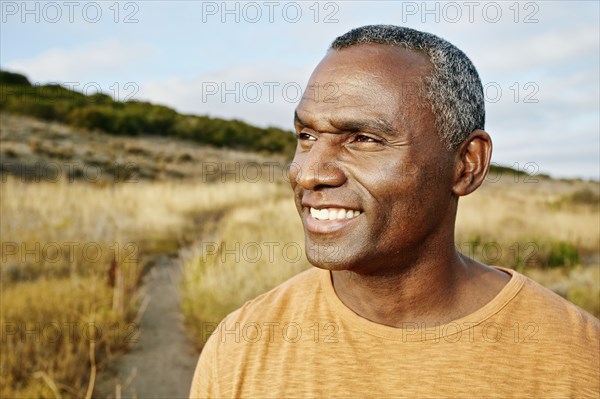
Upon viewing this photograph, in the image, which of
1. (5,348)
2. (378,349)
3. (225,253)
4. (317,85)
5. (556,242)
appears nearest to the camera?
(378,349)

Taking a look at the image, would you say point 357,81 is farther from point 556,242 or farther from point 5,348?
point 556,242

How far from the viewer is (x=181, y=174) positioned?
28469 mm

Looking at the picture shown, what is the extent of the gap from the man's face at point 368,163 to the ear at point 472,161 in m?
0.15

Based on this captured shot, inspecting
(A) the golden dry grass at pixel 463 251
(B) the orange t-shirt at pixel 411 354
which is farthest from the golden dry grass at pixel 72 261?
(B) the orange t-shirt at pixel 411 354

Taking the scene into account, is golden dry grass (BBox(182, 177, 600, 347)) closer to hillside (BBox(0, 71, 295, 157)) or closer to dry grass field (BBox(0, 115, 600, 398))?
dry grass field (BBox(0, 115, 600, 398))

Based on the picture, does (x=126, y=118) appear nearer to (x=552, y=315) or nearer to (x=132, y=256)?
(x=132, y=256)

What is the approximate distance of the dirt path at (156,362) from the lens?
5883 millimetres

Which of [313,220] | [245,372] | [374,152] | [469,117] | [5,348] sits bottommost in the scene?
[5,348]

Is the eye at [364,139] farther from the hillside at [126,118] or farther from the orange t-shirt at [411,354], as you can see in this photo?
the hillside at [126,118]

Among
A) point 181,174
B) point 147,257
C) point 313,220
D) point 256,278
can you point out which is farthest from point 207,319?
point 181,174

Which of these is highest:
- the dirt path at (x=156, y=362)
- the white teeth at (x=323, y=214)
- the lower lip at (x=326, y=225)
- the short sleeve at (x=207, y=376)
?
the white teeth at (x=323, y=214)

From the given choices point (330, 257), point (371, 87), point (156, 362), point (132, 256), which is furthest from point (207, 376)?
point (132, 256)

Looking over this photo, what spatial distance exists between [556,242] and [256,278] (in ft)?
19.9

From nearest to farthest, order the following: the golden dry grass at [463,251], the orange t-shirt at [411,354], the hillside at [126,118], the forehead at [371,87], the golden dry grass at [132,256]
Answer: the orange t-shirt at [411,354] < the forehead at [371,87] < the golden dry grass at [132,256] < the golden dry grass at [463,251] < the hillside at [126,118]
